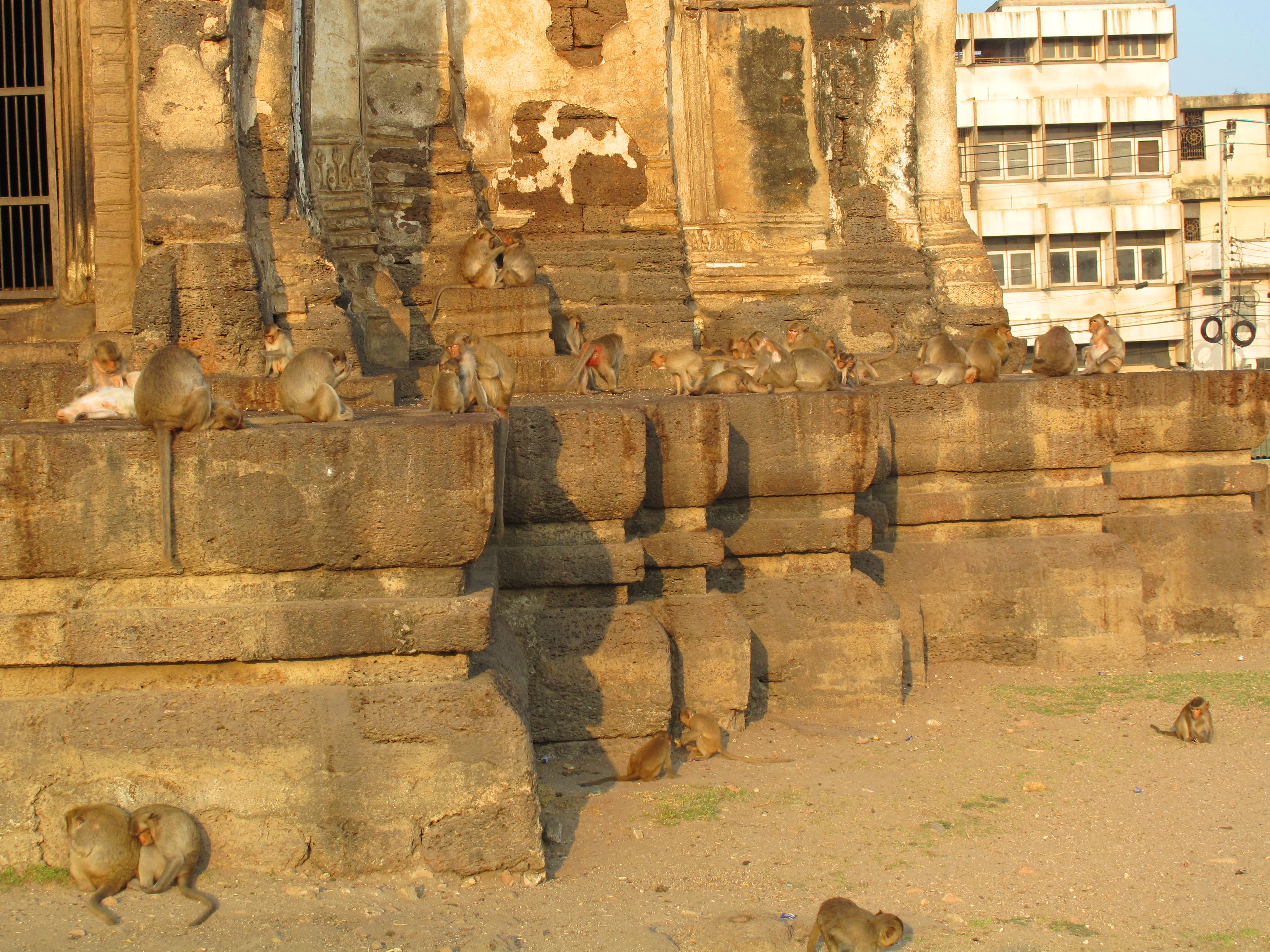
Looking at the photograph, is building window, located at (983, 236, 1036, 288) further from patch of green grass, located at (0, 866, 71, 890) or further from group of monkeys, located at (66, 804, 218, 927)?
patch of green grass, located at (0, 866, 71, 890)

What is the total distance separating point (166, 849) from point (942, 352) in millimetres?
5684

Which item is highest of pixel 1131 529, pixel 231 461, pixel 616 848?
pixel 231 461

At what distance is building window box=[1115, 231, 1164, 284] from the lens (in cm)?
3459

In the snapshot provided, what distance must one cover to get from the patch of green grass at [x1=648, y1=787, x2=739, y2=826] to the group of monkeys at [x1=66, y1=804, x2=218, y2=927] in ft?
5.50

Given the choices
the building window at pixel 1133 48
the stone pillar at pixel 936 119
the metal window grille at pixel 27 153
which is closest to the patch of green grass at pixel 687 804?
the metal window grille at pixel 27 153

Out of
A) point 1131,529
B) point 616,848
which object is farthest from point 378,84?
point 616,848

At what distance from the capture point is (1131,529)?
8.51 metres

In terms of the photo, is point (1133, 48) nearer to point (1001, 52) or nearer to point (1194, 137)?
point (1194, 137)

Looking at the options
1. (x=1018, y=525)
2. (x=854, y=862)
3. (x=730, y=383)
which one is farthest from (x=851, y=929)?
(x=1018, y=525)

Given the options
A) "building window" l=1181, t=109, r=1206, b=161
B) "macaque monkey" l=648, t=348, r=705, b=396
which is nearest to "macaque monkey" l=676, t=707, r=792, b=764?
"macaque monkey" l=648, t=348, r=705, b=396

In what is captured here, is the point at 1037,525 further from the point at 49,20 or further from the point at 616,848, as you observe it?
the point at 49,20

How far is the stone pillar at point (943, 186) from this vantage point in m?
11.9

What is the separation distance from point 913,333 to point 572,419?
6.70 meters

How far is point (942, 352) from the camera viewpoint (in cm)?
819
